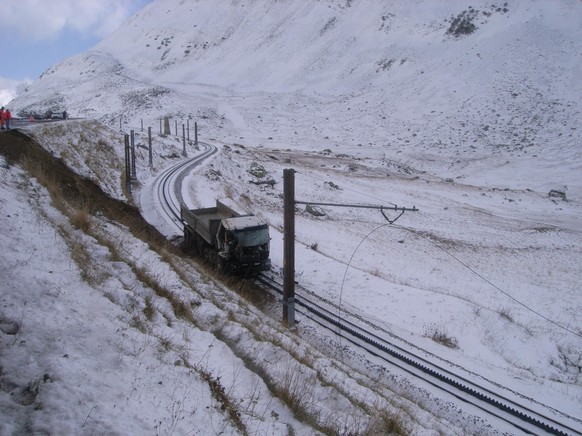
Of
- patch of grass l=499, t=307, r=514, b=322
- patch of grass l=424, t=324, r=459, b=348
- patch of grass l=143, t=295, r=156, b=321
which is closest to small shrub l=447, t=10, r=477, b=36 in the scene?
patch of grass l=499, t=307, r=514, b=322

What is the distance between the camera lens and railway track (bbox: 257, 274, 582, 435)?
917 centimetres

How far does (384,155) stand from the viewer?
2317 inches

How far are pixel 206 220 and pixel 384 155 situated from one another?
153ft

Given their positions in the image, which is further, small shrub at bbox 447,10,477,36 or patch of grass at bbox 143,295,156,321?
small shrub at bbox 447,10,477,36

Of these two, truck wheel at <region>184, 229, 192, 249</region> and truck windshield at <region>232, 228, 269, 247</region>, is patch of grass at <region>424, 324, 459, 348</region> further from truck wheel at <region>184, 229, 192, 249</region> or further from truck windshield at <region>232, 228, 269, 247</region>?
truck wheel at <region>184, 229, 192, 249</region>

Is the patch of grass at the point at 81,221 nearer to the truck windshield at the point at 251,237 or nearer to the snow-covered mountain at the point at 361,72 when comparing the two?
the truck windshield at the point at 251,237

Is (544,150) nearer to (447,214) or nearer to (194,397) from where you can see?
(447,214)

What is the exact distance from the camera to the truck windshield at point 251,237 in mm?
14664

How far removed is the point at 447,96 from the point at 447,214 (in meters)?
47.9

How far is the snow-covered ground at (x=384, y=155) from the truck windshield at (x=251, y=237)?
2.83 meters

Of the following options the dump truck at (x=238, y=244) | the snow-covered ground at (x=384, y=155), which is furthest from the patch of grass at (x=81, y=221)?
the dump truck at (x=238, y=244)

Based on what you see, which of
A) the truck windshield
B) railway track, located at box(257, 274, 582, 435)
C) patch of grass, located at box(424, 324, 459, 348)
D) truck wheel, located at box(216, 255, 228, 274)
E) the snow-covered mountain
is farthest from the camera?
the snow-covered mountain

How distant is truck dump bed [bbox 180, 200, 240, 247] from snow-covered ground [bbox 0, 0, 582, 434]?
3.21 metres

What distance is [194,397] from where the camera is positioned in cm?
479
